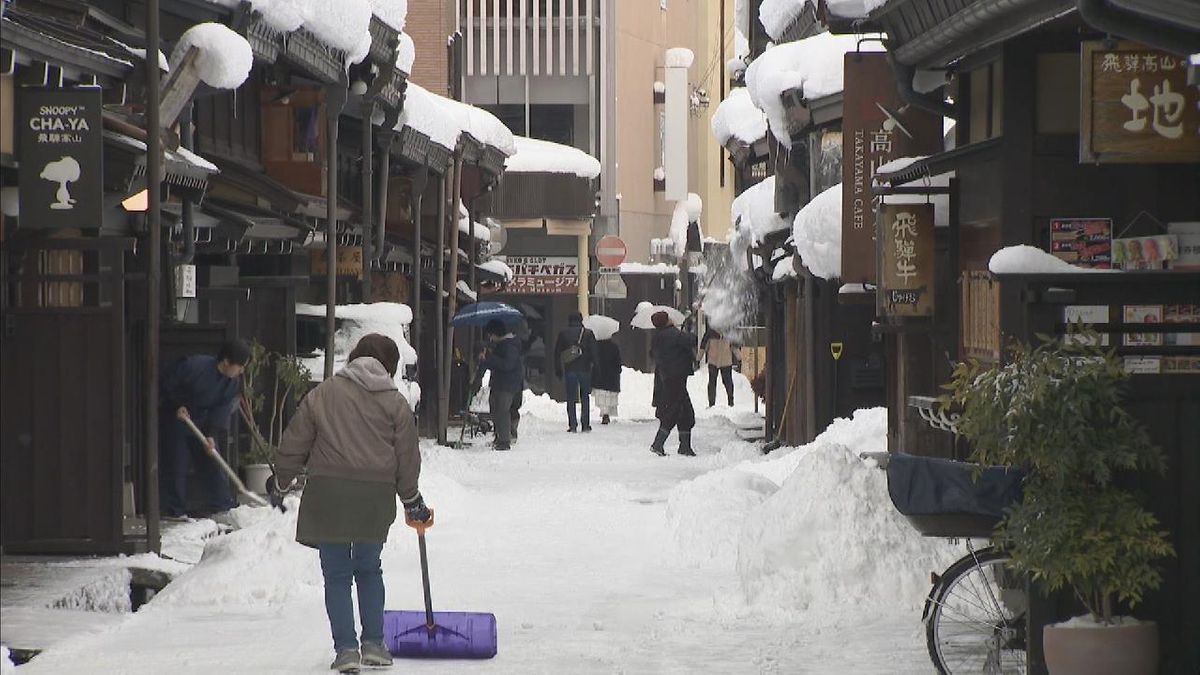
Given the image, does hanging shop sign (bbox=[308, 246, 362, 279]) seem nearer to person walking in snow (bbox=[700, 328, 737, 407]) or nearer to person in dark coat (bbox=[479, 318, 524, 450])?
person in dark coat (bbox=[479, 318, 524, 450])

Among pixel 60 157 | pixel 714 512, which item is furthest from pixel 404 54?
pixel 60 157

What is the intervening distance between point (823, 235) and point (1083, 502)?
12092 millimetres

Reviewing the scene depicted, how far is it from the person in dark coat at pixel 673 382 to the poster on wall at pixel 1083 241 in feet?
48.5

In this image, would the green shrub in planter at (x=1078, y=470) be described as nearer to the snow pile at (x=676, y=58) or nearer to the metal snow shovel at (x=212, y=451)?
the metal snow shovel at (x=212, y=451)

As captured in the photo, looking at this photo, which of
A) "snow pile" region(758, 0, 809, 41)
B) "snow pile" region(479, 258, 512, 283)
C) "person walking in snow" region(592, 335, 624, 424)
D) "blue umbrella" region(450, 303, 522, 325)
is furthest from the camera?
"snow pile" region(479, 258, 512, 283)

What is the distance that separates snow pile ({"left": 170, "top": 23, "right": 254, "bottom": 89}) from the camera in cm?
1502

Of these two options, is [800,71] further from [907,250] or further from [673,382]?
[907,250]

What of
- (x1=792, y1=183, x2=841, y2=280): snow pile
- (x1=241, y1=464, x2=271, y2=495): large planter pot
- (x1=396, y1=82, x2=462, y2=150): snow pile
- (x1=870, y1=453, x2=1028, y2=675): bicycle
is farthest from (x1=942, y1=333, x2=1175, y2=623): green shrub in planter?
(x1=396, y1=82, x2=462, y2=150): snow pile

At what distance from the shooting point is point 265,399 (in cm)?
1988

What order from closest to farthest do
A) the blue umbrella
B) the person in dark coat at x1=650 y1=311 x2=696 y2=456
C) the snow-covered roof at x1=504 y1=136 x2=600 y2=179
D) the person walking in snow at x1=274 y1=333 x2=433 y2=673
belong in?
the person walking in snow at x1=274 y1=333 x2=433 y2=673
the person in dark coat at x1=650 y1=311 x2=696 y2=456
the blue umbrella
the snow-covered roof at x1=504 y1=136 x2=600 y2=179

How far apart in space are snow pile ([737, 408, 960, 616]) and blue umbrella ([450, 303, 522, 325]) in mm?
17007

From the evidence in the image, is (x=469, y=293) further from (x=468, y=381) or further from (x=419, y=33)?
(x=419, y=33)

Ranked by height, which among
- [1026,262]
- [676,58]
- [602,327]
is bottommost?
[602,327]

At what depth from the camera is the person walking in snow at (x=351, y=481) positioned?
9703 millimetres
